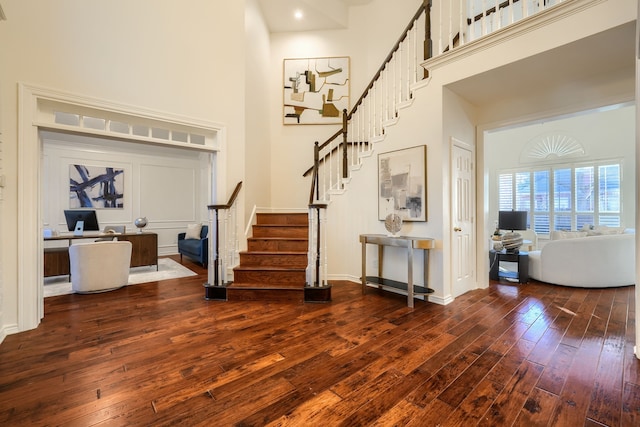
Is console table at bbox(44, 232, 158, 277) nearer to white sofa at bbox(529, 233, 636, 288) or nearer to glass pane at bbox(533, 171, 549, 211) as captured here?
white sofa at bbox(529, 233, 636, 288)

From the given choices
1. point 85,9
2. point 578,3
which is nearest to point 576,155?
point 578,3

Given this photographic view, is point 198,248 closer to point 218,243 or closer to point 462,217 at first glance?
point 218,243

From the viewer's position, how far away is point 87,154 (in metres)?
6.36

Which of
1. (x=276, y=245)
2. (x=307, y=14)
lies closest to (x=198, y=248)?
(x=276, y=245)

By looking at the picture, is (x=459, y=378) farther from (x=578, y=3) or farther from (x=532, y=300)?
(x=578, y=3)

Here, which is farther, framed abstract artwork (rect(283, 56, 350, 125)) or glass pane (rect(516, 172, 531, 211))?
glass pane (rect(516, 172, 531, 211))

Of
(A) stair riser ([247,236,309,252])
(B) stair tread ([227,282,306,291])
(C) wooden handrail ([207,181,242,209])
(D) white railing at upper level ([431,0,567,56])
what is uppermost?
(D) white railing at upper level ([431,0,567,56])

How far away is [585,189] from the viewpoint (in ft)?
20.1

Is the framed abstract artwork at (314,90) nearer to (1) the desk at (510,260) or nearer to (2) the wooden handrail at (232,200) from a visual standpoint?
(2) the wooden handrail at (232,200)

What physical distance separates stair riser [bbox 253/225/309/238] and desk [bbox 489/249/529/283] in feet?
10.5

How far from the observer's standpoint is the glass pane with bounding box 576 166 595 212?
603cm

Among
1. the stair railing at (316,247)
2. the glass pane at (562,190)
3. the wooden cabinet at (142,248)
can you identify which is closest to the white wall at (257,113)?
the stair railing at (316,247)

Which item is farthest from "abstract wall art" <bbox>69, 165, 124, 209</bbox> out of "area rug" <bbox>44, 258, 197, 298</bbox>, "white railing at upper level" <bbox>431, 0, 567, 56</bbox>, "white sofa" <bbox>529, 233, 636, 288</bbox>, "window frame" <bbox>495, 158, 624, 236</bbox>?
"window frame" <bbox>495, 158, 624, 236</bbox>

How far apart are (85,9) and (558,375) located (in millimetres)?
5477
